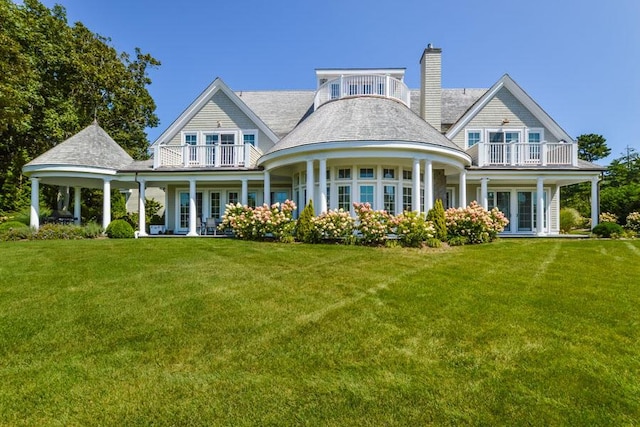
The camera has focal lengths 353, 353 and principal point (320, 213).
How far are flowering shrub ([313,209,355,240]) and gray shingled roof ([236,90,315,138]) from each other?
9.03 meters

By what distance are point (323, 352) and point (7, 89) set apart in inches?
856

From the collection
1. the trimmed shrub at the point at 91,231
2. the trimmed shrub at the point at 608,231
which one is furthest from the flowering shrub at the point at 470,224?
the trimmed shrub at the point at 91,231

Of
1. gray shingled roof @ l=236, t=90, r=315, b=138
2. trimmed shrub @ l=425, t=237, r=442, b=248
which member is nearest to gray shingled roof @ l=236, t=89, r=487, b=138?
gray shingled roof @ l=236, t=90, r=315, b=138

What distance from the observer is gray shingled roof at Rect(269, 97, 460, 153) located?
1262 centimetres

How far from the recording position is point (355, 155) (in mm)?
12406

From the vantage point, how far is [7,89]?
56.9 ft

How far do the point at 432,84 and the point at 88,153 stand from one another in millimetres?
17718

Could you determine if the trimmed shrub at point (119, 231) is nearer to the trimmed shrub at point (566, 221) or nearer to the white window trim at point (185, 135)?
the white window trim at point (185, 135)

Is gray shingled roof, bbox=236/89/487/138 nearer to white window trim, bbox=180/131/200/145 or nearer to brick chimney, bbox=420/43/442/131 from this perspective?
brick chimney, bbox=420/43/442/131

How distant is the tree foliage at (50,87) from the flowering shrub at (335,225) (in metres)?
17.2

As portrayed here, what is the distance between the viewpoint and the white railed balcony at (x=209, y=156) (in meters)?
17.1

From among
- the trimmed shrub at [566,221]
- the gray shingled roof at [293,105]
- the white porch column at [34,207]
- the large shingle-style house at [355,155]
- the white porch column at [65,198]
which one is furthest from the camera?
the white porch column at [65,198]

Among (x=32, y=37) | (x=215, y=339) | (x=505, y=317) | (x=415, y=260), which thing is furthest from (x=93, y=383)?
(x=32, y=37)

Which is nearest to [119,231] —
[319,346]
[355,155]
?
[355,155]
